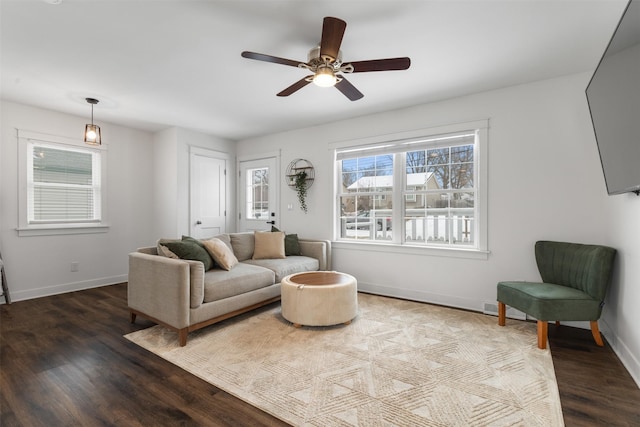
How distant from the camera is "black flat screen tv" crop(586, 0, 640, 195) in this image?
1.59 m

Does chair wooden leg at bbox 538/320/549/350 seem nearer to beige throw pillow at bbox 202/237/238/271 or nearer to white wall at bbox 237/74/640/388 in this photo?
white wall at bbox 237/74/640/388

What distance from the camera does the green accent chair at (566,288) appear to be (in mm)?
2496

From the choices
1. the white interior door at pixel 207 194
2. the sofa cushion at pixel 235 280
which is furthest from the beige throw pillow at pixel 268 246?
the white interior door at pixel 207 194

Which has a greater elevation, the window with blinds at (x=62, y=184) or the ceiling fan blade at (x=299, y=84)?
the ceiling fan blade at (x=299, y=84)

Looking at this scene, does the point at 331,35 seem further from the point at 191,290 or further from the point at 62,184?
the point at 62,184

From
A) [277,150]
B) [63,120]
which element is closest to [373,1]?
[277,150]

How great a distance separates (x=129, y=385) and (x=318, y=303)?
1.59 m

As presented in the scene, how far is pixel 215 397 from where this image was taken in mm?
1913

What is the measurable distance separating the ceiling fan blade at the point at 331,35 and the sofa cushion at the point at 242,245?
279cm

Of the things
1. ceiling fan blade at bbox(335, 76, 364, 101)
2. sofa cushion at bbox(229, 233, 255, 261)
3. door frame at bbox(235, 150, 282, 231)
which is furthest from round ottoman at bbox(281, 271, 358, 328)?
door frame at bbox(235, 150, 282, 231)

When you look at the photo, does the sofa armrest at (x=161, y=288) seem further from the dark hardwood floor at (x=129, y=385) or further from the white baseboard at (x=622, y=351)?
the white baseboard at (x=622, y=351)

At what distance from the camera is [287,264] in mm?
3900

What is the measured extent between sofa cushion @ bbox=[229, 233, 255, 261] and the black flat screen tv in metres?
3.84

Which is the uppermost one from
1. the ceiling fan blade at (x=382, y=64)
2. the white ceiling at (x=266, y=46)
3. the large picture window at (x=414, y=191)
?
the white ceiling at (x=266, y=46)
